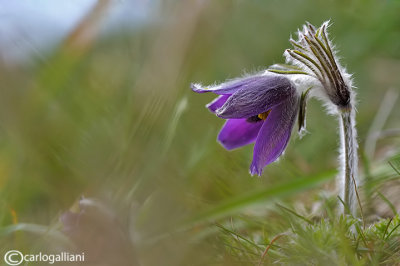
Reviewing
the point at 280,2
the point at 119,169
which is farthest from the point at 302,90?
the point at 280,2

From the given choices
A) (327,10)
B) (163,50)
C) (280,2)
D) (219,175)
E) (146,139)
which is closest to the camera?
(146,139)

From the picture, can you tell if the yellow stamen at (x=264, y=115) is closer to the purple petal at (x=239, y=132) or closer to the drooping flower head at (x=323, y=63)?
the purple petal at (x=239, y=132)

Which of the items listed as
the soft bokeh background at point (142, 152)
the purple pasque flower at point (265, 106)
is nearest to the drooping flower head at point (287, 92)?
the purple pasque flower at point (265, 106)

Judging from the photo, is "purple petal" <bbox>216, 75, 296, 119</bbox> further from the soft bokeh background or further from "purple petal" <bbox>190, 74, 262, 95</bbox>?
the soft bokeh background

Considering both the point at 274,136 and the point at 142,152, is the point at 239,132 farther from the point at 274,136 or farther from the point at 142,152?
the point at 142,152

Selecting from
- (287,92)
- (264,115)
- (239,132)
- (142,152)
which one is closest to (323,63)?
(287,92)

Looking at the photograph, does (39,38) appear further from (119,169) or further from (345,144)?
(345,144)
